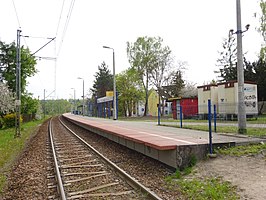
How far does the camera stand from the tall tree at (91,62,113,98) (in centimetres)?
8238

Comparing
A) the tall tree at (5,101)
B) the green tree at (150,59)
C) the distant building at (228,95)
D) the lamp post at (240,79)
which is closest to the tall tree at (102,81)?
the green tree at (150,59)

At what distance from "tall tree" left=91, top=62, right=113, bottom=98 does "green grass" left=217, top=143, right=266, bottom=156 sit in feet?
242

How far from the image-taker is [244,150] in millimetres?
8164

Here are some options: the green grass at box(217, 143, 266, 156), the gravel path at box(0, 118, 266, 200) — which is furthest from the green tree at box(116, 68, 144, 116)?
the green grass at box(217, 143, 266, 156)

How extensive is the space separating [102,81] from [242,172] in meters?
77.8

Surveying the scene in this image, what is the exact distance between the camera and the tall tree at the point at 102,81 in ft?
270

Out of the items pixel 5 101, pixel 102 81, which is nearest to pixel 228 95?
pixel 5 101

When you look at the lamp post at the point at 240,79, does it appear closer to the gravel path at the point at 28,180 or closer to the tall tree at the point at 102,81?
the gravel path at the point at 28,180

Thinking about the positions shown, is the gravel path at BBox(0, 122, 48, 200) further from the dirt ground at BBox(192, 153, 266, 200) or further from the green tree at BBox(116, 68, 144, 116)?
the green tree at BBox(116, 68, 144, 116)

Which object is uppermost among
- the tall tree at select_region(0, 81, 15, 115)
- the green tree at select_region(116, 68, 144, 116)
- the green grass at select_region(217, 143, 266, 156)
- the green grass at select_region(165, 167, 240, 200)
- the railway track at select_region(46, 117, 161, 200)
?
the green tree at select_region(116, 68, 144, 116)

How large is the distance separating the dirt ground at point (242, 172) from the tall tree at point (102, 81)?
7451cm

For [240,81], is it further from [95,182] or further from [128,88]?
[128,88]

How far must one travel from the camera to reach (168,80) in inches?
2128

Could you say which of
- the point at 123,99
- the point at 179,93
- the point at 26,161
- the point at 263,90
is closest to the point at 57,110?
the point at 123,99
